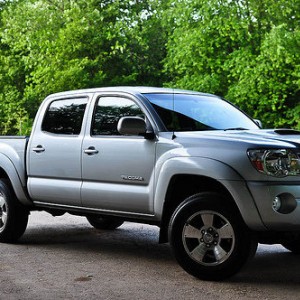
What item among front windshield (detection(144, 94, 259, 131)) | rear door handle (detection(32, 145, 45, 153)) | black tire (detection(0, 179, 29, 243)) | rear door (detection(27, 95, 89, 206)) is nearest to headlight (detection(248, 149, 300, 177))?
front windshield (detection(144, 94, 259, 131))

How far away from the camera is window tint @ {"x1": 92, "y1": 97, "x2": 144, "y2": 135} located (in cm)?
789

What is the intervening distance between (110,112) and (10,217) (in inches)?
79.4

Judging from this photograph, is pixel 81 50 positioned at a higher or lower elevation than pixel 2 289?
higher

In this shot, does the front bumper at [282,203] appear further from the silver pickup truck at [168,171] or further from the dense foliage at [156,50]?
the dense foliage at [156,50]

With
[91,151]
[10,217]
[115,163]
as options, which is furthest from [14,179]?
[115,163]

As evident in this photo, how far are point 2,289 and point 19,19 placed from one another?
39.7 m

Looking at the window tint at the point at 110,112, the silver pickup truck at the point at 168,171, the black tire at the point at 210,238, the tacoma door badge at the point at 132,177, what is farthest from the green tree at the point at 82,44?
the black tire at the point at 210,238

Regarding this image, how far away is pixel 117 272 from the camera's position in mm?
7383

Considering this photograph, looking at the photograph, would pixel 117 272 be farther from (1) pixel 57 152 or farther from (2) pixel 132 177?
(1) pixel 57 152

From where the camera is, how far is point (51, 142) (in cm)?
866

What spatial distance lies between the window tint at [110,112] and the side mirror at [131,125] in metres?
0.40

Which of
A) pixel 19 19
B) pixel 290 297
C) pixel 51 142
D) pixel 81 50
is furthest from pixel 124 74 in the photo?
pixel 290 297

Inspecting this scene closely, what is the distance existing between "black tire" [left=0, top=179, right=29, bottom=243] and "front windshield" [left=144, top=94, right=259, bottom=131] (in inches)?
94.4

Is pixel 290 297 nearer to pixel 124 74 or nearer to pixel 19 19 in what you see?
pixel 124 74
